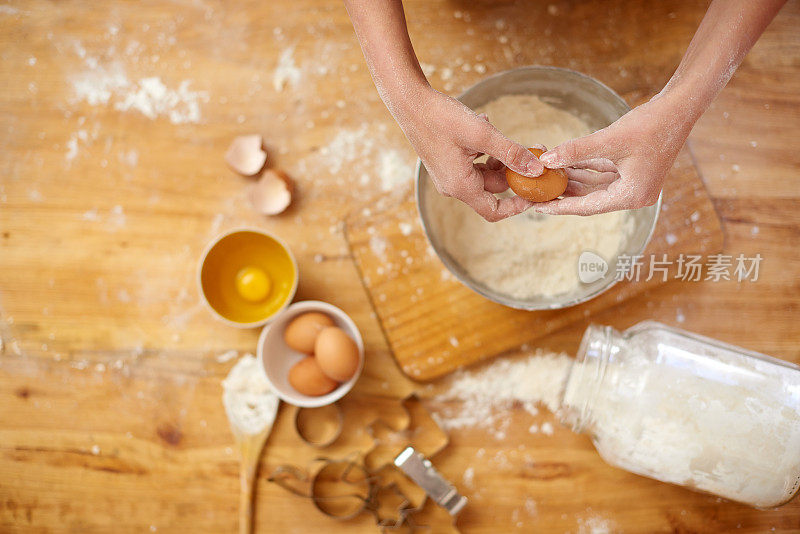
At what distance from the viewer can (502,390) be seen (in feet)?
3.80

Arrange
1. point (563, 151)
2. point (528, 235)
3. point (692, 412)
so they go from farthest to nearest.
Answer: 1. point (528, 235)
2. point (692, 412)
3. point (563, 151)

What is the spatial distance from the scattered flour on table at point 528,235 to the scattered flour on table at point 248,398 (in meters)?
0.48

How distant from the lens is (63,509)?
1.20 metres

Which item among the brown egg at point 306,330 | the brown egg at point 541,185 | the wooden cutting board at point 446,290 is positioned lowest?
the brown egg at point 306,330

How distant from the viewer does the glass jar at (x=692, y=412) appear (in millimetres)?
983

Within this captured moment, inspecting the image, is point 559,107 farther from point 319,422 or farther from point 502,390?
point 319,422

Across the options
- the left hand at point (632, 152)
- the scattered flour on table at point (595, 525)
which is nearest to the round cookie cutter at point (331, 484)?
the scattered flour on table at point (595, 525)

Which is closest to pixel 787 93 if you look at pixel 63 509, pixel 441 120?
pixel 441 120

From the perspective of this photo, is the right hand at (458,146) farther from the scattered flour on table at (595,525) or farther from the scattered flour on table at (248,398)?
the scattered flour on table at (595,525)

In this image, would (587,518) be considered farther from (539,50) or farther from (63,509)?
(63,509)

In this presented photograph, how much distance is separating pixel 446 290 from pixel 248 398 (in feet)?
1.54

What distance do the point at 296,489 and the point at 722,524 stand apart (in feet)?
2.84

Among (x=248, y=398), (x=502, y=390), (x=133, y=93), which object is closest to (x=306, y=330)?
(x=248, y=398)

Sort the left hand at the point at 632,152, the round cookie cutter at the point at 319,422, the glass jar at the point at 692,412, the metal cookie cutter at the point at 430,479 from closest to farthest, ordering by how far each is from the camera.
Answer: the left hand at the point at 632,152
the glass jar at the point at 692,412
the metal cookie cutter at the point at 430,479
the round cookie cutter at the point at 319,422
